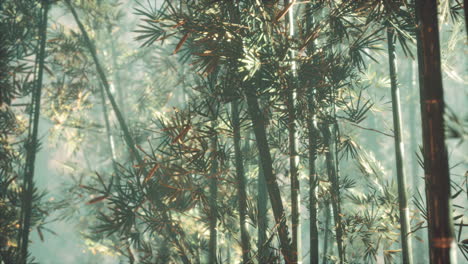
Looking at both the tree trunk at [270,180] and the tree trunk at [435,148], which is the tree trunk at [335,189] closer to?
the tree trunk at [270,180]

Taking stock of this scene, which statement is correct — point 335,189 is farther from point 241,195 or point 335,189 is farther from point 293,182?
point 241,195

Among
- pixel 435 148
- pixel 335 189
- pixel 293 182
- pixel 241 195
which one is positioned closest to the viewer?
pixel 435 148

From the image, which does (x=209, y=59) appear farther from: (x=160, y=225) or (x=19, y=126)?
(x=19, y=126)

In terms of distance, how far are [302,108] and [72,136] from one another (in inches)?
254

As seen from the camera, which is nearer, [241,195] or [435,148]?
[435,148]

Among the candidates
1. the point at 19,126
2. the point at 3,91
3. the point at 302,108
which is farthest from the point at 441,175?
the point at 19,126

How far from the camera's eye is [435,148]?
5.05ft

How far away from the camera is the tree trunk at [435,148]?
1.47 metres

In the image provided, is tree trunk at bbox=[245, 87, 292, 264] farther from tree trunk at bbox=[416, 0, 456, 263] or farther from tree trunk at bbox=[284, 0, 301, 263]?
tree trunk at bbox=[416, 0, 456, 263]

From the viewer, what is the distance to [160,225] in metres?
3.48

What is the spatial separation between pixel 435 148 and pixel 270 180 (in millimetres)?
1376

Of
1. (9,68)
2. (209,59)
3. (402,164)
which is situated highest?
(9,68)

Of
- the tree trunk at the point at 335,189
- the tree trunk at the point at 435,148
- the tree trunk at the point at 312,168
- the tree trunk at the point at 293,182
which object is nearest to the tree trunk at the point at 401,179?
the tree trunk at the point at 335,189

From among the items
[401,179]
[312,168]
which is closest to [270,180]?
[312,168]
